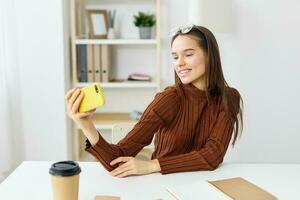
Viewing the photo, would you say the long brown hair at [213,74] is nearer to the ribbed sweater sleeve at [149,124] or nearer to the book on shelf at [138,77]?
the ribbed sweater sleeve at [149,124]

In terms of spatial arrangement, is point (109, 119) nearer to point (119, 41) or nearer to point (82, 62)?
point (82, 62)

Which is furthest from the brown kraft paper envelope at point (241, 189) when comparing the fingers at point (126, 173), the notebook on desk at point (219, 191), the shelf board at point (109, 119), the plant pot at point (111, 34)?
the plant pot at point (111, 34)

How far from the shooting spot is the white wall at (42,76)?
9.02ft

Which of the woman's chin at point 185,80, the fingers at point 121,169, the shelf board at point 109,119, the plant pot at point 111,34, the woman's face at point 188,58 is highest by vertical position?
the plant pot at point 111,34

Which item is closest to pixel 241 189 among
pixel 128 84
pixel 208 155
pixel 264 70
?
pixel 208 155

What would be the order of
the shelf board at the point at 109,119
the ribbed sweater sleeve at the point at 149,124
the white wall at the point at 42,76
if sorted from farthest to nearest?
the shelf board at the point at 109,119
the white wall at the point at 42,76
the ribbed sweater sleeve at the point at 149,124

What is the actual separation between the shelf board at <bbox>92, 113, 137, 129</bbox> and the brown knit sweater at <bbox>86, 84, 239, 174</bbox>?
1.27 m

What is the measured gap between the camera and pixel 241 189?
122 centimetres

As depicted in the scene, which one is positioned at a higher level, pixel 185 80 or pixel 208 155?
pixel 185 80

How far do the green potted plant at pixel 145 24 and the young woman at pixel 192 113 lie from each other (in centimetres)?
136

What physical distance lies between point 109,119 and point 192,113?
1528mm

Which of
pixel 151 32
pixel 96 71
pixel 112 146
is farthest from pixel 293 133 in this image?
pixel 112 146

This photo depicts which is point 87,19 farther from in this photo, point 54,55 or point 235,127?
point 235,127

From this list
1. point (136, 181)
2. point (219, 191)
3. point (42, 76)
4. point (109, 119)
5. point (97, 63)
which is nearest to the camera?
point (219, 191)
